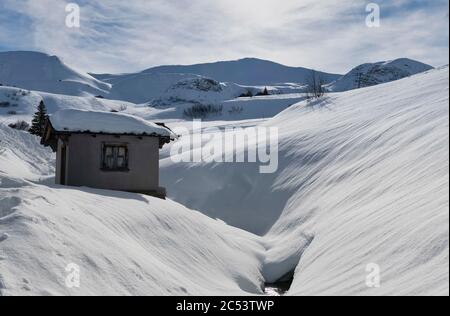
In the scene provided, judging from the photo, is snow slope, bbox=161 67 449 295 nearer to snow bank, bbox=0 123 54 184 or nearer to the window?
the window

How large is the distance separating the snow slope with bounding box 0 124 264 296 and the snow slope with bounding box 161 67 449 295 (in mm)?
1661

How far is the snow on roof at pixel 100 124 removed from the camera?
14375 millimetres

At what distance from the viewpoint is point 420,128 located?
13406 mm

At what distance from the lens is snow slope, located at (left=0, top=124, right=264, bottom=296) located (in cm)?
561

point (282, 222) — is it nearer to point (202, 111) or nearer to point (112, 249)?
point (112, 249)

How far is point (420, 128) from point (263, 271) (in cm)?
661

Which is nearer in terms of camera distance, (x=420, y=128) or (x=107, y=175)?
(x=420, y=128)

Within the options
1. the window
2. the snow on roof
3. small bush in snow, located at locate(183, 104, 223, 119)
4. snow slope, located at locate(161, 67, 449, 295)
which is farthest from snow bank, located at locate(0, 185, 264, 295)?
small bush in snow, located at locate(183, 104, 223, 119)

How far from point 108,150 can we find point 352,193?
822 centimetres

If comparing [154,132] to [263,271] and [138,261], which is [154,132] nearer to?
[263,271]
